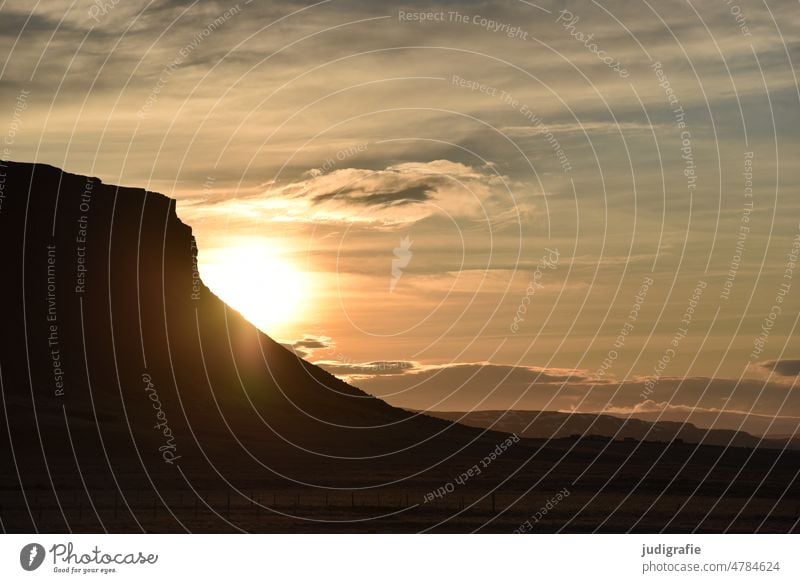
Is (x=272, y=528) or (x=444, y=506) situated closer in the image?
(x=272, y=528)

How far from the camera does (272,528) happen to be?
11188cm

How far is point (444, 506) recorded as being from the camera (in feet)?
463

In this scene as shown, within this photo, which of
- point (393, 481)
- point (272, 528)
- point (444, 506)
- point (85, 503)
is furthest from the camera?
point (393, 481)

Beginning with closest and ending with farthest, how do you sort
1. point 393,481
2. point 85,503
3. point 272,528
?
point 272,528, point 85,503, point 393,481
